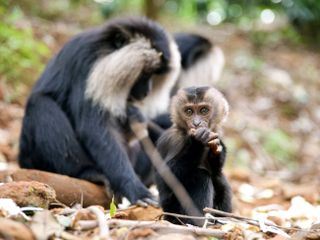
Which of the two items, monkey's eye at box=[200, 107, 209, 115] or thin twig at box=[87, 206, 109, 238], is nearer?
thin twig at box=[87, 206, 109, 238]

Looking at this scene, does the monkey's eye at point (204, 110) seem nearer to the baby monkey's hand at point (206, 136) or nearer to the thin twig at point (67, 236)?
the baby monkey's hand at point (206, 136)

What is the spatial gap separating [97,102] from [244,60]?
748 cm

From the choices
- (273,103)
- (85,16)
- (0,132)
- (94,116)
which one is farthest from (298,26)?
(94,116)

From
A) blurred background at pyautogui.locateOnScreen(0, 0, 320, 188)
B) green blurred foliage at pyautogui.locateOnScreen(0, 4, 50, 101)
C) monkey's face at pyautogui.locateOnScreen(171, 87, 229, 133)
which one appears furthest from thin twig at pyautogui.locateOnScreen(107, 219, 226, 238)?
green blurred foliage at pyautogui.locateOnScreen(0, 4, 50, 101)

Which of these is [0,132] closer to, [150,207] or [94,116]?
[94,116]

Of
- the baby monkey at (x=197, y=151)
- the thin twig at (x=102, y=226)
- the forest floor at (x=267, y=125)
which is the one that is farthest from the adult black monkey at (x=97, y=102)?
the thin twig at (x=102, y=226)

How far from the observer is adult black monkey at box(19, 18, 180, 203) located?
17.8ft

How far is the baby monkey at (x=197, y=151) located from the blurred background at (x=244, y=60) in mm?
2874

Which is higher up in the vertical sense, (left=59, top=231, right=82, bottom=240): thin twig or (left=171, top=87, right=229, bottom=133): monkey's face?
(left=171, top=87, right=229, bottom=133): monkey's face

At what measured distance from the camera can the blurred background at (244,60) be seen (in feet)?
26.7

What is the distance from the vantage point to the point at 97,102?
18.0 ft

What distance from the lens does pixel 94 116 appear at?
5.46 metres

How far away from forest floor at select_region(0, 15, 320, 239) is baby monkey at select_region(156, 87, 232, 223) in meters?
0.41

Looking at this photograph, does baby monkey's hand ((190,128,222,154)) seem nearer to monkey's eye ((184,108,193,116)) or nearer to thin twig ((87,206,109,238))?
monkey's eye ((184,108,193,116))
